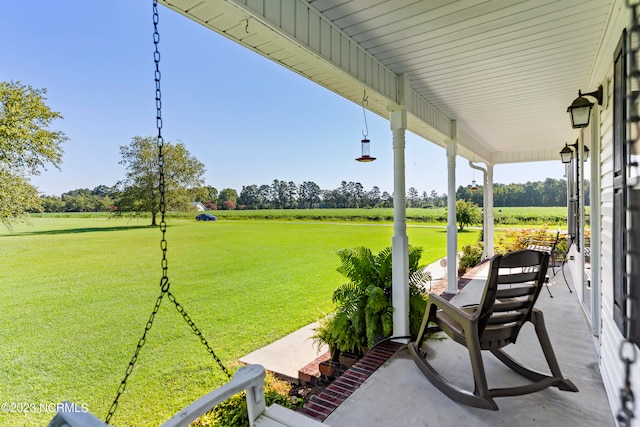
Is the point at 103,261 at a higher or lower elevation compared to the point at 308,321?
higher

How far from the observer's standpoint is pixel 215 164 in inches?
330

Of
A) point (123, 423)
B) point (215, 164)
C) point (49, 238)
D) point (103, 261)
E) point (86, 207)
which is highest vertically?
point (215, 164)

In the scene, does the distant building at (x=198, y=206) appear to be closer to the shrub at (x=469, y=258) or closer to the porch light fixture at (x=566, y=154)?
the shrub at (x=469, y=258)

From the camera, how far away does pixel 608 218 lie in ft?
6.64

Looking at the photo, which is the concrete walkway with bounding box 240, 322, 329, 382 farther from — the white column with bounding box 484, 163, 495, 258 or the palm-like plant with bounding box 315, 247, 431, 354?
the white column with bounding box 484, 163, 495, 258

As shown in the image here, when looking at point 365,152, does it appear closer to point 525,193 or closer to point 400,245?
point 400,245

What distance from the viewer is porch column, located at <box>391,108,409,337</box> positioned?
2979 millimetres

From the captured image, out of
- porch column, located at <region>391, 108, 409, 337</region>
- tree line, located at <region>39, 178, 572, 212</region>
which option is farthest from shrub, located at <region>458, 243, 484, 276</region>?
porch column, located at <region>391, 108, 409, 337</region>

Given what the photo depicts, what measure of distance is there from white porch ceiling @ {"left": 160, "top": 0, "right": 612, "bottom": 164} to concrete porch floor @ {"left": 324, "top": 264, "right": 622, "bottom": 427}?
221 cm

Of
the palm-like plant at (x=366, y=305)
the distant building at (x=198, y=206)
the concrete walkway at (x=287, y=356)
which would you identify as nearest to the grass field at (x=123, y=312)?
the concrete walkway at (x=287, y=356)

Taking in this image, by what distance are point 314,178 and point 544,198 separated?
8.78 m

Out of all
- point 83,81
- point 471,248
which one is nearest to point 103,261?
Answer: point 83,81

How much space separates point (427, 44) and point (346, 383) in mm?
2543

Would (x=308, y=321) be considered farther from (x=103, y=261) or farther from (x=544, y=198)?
(x=544, y=198)
